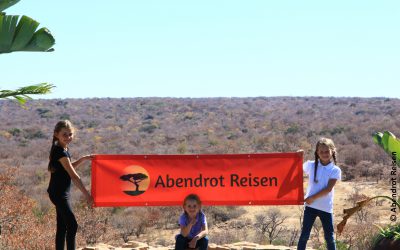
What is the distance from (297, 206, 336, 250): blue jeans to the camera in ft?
24.7

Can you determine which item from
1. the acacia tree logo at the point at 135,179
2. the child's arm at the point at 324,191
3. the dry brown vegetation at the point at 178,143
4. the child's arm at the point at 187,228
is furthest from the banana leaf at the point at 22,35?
the dry brown vegetation at the point at 178,143

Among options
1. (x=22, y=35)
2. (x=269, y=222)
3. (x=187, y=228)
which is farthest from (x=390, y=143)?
(x=269, y=222)

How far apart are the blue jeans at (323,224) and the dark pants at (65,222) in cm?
269

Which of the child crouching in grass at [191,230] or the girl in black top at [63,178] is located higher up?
the girl in black top at [63,178]

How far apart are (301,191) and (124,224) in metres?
8.62

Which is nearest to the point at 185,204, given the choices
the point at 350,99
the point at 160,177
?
the point at 160,177

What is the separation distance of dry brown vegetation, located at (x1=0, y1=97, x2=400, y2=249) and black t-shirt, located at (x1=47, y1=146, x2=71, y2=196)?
337 centimetres

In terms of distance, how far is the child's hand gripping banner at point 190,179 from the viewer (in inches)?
335

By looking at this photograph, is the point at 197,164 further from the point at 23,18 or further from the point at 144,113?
the point at 144,113

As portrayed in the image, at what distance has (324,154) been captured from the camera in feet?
24.6

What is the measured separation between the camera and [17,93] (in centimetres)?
762

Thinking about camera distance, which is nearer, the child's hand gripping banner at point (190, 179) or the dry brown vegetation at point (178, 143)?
the child's hand gripping banner at point (190, 179)

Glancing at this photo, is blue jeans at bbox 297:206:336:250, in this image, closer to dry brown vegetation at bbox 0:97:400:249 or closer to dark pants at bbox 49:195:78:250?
dark pants at bbox 49:195:78:250

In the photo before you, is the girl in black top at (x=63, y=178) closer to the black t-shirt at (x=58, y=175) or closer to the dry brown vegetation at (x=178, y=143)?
the black t-shirt at (x=58, y=175)
